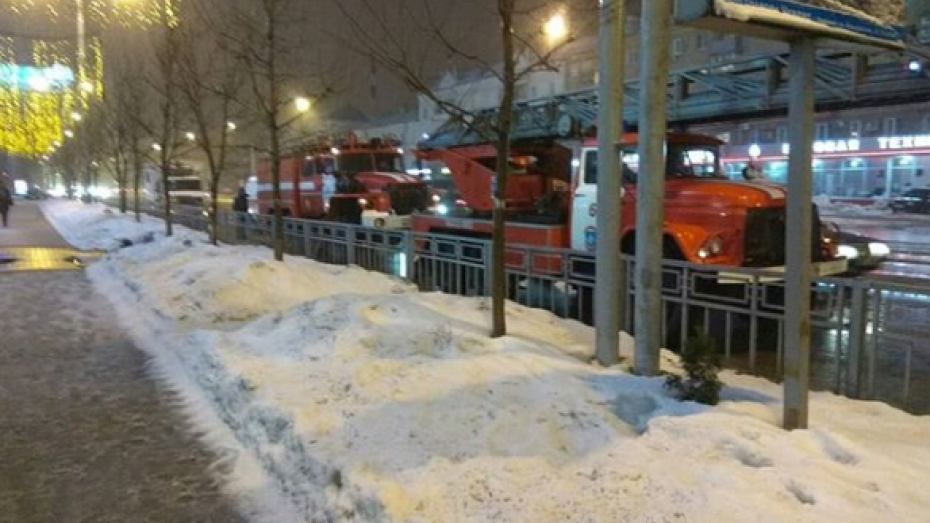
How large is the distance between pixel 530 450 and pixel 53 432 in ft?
12.6

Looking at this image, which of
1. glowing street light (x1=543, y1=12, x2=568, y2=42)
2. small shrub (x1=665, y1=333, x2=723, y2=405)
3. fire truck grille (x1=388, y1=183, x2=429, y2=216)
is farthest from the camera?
fire truck grille (x1=388, y1=183, x2=429, y2=216)

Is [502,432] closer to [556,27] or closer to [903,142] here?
[556,27]

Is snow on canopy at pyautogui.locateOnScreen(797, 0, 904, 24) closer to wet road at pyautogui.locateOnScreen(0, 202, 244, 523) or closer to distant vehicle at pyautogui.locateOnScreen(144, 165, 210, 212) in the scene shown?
wet road at pyautogui.locateOnScreen(0, 202, 244, 523)

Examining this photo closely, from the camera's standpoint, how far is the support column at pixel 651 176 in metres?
6.05

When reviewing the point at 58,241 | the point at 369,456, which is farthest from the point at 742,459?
the point at 58,241

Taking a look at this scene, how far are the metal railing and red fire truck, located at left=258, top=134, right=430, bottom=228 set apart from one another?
5.61m

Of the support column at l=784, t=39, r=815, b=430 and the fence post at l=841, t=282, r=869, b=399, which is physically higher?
the support column at l=784, t=39, r=815, b=430

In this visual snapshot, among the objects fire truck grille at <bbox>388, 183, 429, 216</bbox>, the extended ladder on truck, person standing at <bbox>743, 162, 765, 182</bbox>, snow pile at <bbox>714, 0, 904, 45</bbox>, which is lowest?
fire truck grille at <bbox>388, 183, 429, 216</bbox>

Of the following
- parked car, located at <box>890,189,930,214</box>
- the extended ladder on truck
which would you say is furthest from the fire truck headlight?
parked car, located at <box>890,189,930,214</box>

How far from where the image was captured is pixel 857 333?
6.16 m

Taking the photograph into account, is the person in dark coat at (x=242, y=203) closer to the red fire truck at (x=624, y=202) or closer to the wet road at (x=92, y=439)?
A: the red fire truck at (x=624, y=202)

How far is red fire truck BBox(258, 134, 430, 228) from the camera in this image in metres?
19.8

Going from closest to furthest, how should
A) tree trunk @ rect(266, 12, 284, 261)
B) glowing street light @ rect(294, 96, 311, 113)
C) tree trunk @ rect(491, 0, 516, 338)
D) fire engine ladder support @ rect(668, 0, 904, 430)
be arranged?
fire engine ladder support @ rect(668, 0, 904, 430) < tree trunk @ rect(491, 0, 516, 338) < tree trunk @ rect(266, 12, 284, 261) < glowing street light @ rect(294, 96, 311, 113)

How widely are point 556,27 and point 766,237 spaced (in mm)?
3447
